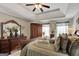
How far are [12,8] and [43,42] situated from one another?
87 cm

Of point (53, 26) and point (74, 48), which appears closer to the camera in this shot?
point (74, 48)

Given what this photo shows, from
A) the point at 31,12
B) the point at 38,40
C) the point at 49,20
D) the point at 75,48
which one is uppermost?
the point at 31,12

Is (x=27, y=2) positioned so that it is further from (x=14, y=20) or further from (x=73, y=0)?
(x=73, y=0)

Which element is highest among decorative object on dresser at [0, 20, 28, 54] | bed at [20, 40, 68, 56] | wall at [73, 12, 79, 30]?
wall at [73, 12, 79, 30]

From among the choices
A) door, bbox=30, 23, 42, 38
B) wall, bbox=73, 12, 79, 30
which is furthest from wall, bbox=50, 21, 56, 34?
wall, bbox=73, 12, 79, 30

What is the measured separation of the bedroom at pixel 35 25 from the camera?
2.12m

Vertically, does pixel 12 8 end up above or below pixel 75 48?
above

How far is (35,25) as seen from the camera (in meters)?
2.22

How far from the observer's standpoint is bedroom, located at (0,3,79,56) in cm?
212

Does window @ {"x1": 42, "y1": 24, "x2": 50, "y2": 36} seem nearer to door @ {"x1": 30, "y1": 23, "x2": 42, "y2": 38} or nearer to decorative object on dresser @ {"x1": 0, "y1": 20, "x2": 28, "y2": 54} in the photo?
door @ {"x1": 30, "y1": 23, "x2": 42, "y2": 38}

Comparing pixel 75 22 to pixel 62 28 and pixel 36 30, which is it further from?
pixel 36 30

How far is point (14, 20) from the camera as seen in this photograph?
2.14 metres

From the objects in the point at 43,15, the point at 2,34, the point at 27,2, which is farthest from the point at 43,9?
the point at 2,34

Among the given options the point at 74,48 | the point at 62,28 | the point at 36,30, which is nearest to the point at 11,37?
the point at 36,30
